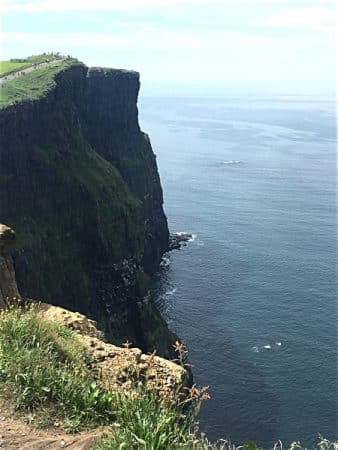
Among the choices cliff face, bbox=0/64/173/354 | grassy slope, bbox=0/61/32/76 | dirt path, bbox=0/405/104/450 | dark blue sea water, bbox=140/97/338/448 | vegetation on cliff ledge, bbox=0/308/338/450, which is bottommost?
dark blue sea water, bbox=140/97/338/448

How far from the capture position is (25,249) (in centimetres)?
6931

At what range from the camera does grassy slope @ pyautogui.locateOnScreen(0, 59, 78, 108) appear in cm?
7857

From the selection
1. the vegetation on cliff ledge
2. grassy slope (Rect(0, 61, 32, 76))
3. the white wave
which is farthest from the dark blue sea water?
the vegetation on cliff ledge

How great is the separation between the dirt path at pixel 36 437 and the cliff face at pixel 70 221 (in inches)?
2252

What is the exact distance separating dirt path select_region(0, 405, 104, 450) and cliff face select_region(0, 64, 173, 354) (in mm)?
57198

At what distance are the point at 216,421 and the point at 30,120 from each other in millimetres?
46509

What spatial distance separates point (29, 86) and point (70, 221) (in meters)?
22.9

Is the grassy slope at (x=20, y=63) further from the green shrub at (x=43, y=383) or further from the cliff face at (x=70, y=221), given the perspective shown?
the green shrub at (x=43, y=383)

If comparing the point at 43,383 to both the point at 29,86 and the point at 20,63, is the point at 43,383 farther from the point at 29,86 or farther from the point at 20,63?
the point at 20,63

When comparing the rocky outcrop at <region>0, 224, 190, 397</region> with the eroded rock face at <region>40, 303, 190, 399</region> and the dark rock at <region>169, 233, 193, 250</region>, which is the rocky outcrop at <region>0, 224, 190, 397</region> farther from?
the dark rock at <region>169, 233, 193, 250</region>

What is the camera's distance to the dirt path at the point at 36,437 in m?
9.58

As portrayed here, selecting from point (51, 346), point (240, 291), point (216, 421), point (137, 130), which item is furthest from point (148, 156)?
point (51, 346)

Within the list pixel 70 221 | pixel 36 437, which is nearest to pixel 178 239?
pixel 70 221

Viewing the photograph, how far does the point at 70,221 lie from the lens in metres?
81.5
